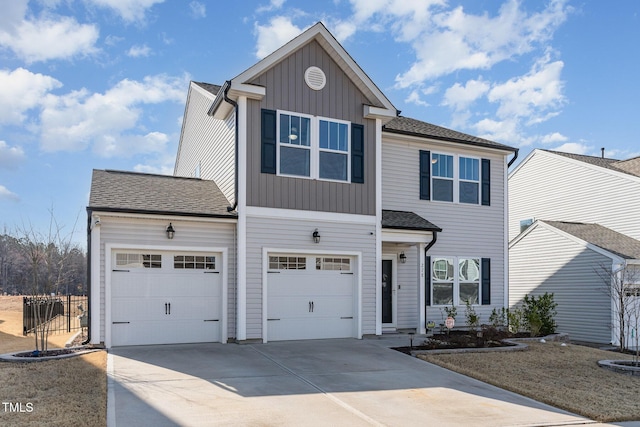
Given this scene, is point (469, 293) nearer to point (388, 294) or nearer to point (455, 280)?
point (455, 280)

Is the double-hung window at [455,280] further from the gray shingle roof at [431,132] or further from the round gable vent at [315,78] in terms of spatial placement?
the round gable vent at [315,78]

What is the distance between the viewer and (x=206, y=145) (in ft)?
52.9

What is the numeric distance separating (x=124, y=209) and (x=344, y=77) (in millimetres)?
6400

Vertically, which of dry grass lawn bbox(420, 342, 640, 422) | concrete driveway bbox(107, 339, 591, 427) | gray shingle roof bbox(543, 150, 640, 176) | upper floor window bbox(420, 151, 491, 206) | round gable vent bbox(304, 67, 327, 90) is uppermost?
round gable vent bbox(304, 67, 327, 90)

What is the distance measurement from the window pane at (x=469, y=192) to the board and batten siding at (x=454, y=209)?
7.3 inches

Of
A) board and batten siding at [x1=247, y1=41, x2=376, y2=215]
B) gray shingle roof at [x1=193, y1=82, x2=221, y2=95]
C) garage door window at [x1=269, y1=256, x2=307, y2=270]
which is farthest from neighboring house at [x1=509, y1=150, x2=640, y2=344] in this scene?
gray shingle roof at [x1=193, y1=82, x2=221, y2=95]

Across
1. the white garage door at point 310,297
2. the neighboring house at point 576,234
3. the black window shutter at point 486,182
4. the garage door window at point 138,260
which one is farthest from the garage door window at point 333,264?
the neighboring house at point 576,234

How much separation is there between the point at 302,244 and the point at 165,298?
3391mm

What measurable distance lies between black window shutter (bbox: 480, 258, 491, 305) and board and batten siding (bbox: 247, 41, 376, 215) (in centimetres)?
509

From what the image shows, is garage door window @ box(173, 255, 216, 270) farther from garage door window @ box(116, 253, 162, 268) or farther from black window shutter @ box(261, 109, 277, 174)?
black window shutter @ box(261, 109, 277, 174)

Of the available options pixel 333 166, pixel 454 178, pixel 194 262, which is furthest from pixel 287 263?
pixel 454 178

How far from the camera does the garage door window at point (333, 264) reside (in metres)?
13.4

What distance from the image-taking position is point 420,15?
13.6 m

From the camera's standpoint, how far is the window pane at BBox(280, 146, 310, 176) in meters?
12.9
